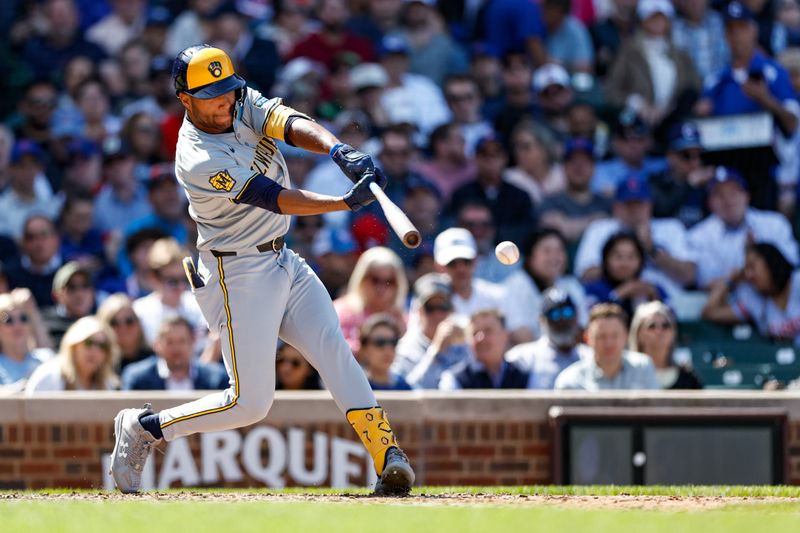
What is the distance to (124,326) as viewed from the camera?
9.24m

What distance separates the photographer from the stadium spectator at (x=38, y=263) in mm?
10859

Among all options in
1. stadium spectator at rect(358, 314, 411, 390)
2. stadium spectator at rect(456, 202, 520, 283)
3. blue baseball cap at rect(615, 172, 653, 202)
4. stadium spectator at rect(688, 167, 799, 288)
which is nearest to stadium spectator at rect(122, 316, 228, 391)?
stadium spectator at rect(358, 314, 411, 390)

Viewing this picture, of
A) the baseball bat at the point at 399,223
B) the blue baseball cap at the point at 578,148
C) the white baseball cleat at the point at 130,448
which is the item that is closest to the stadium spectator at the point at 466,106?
the blue baseball cap at the point at 578,148

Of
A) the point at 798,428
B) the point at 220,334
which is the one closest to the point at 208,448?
the point at 220,334

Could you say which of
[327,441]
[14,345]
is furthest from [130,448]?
[14,345]

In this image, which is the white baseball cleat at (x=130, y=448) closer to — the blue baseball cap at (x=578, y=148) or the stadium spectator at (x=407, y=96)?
the blue baseball cap at (x=578, y=148)

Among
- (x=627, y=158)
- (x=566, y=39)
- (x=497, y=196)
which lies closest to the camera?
(x=497, y=196)

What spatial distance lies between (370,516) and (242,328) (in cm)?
107

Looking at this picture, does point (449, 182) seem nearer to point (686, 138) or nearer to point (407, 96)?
point (407, 96)

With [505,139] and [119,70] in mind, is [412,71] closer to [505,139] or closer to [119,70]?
[505,139]

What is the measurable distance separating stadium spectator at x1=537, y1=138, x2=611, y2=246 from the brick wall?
2957 millimetres

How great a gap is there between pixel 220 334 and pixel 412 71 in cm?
703

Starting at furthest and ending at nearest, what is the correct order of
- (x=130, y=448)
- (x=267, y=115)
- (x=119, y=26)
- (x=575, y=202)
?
(x=119, y=26)
(x=575, y=202)
(x=130, y=448)
(x=267, y=115)

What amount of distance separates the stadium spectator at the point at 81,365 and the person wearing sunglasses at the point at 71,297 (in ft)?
4.12
